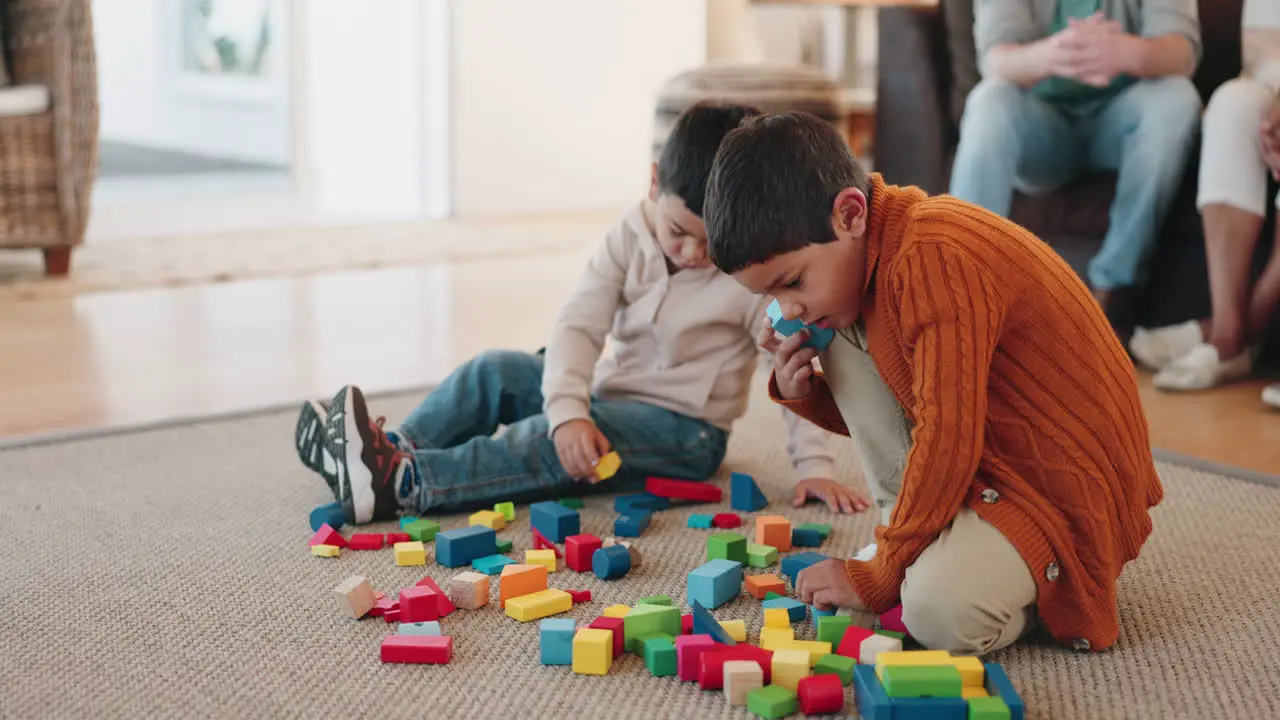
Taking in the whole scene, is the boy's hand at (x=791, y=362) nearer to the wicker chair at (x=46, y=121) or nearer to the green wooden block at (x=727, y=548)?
the green wooden block at (x=727, y=548)

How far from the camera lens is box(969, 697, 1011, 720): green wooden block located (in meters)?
1.00

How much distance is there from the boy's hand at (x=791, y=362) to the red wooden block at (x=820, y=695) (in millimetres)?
322

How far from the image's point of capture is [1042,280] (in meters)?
1.15

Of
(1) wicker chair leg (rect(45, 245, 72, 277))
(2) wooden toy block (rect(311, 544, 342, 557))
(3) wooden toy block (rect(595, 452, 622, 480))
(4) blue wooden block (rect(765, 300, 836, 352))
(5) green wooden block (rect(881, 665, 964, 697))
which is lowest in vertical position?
(2) wooden toy block (rect(311, 544, 342, 557))

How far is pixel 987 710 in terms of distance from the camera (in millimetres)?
1002

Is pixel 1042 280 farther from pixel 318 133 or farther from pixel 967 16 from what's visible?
pixel 318 133

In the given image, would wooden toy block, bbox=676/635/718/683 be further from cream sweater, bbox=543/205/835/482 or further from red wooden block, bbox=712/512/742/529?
cream sweater, bbox=543/205/835/482

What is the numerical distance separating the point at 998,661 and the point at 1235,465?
0.83m

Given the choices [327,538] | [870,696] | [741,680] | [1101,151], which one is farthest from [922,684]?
[1101,151]

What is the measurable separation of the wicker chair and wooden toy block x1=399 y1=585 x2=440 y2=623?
232 cm

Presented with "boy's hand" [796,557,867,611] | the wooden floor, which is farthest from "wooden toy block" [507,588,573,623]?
the wooden floor

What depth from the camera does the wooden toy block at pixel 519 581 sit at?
127 cm

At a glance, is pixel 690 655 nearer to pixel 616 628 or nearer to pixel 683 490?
pixel 616 628

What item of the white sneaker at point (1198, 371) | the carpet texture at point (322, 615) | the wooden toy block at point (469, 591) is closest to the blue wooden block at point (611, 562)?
the carpet texture at point (322, 615)
